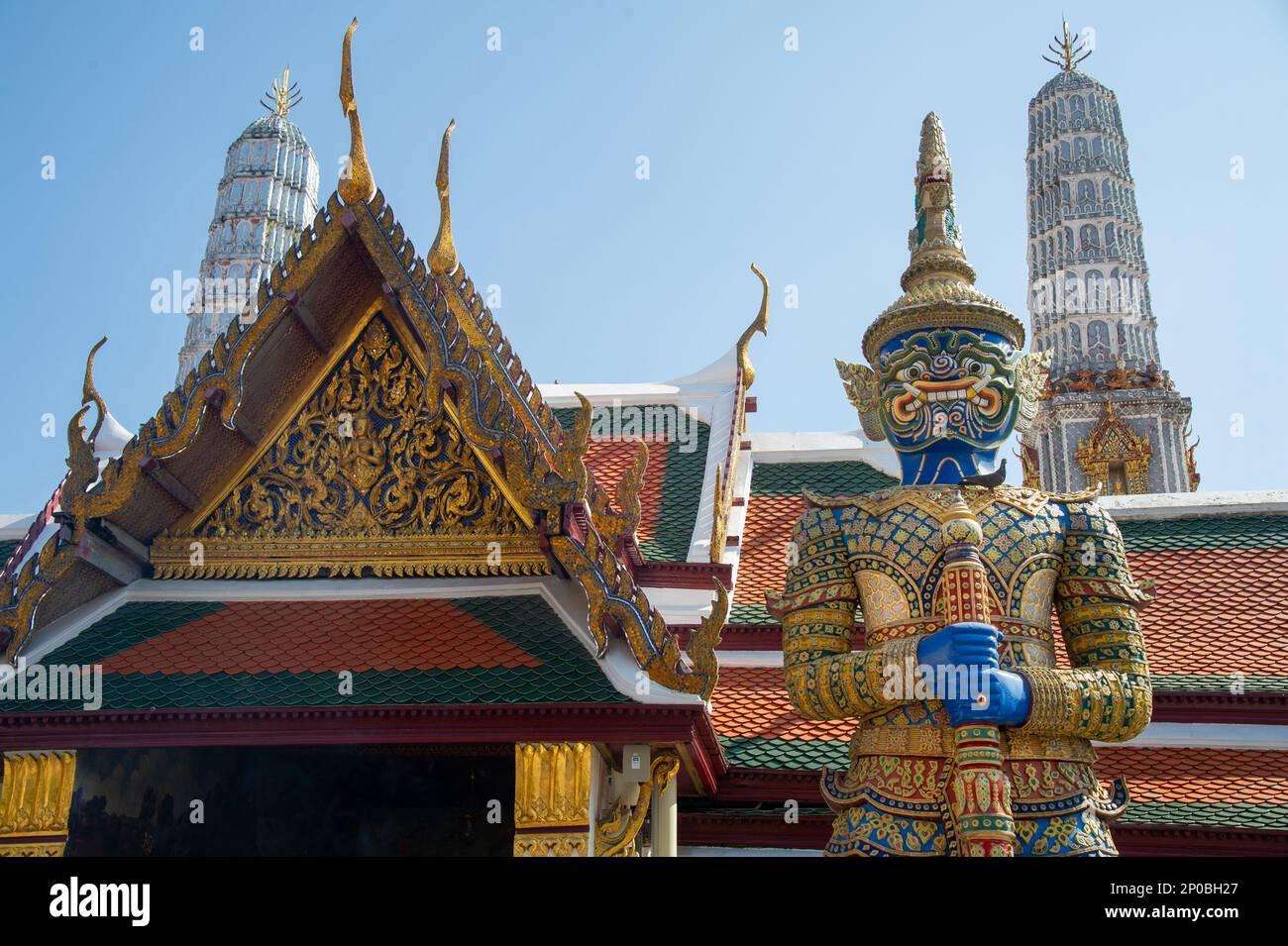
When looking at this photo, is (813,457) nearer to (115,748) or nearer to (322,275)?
(322,275)

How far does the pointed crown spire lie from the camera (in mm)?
6891

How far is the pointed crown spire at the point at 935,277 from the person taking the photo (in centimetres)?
689

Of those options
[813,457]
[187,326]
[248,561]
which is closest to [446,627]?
[248,561]

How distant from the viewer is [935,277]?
7250 millimetres

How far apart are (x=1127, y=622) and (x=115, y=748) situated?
500cm

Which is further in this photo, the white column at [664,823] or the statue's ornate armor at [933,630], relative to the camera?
the white column at [664,823]

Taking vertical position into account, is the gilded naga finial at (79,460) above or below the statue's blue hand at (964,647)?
above

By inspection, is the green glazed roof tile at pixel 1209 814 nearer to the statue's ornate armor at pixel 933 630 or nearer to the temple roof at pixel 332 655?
the statue's ornate armor at pixel 933 630

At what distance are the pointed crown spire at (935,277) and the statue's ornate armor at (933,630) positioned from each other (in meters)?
0.84

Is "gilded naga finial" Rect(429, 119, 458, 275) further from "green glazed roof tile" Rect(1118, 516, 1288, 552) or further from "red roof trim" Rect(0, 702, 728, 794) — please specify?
"green glazed roof tile" Rect(1118, 516, 1288, 552)

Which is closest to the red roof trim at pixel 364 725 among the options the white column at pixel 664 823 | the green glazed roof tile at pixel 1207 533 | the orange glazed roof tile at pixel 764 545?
the white column at pixel 664 823

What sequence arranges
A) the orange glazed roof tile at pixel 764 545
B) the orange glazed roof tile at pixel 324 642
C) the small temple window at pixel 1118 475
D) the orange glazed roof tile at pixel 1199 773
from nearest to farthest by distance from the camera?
the orange glazed roof tile at pixel 324 642, the orange glazed roof tile at pixel 1199 773, the orange glazed roof tile at pixel 764 545, the small temple window at pixel 1118 475

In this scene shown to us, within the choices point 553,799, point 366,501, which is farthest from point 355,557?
point 553,799

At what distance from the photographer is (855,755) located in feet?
21.2
